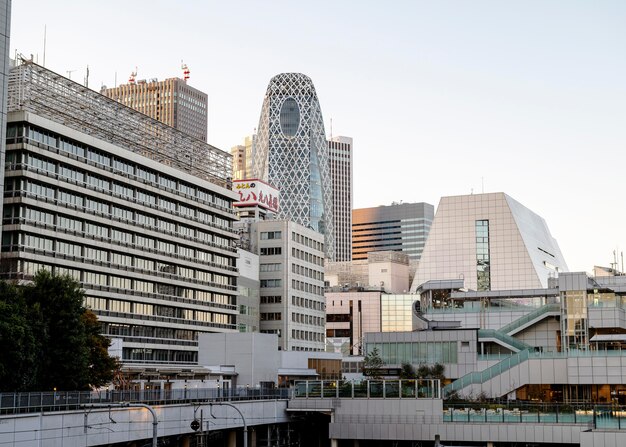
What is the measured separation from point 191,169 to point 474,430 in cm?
10339

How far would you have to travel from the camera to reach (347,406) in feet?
284

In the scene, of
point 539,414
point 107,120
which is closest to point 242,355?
point 539,414

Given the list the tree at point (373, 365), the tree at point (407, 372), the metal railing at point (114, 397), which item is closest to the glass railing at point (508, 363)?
the tree at point (407, 372)

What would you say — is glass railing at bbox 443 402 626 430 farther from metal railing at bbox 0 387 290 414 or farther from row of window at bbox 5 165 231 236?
row of window at bbox 5 165 231 236

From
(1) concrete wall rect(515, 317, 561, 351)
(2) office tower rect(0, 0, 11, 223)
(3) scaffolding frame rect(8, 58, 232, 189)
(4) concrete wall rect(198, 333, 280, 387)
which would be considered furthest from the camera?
(1) concrete wall rect(515, 317, 561, 351)

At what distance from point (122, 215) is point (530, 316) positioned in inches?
2539

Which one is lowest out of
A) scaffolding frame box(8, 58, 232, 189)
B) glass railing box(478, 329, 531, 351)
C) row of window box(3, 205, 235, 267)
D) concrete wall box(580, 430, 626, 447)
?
concrete wall box(580, 430, 626, 447)

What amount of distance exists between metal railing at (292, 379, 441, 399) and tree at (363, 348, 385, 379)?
1245 inches

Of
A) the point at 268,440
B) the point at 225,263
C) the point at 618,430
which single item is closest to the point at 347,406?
the point at 268,440

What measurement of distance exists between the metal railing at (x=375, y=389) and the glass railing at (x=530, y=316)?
1951 inches

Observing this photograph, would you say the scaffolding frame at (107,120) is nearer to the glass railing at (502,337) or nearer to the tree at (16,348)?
the tree at (16,348)

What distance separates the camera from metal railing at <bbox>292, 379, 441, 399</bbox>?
83.9 m

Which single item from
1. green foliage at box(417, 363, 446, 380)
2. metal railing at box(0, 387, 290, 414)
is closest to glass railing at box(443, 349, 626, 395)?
green foliage at box(417, 363, 446, 380)

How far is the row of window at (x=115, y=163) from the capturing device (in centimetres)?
12500
